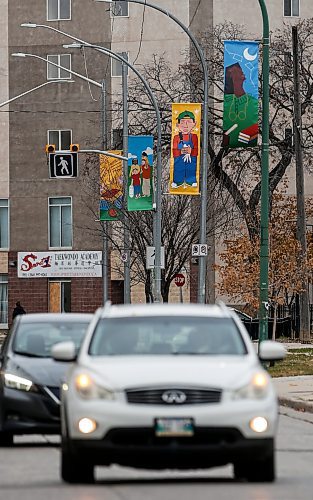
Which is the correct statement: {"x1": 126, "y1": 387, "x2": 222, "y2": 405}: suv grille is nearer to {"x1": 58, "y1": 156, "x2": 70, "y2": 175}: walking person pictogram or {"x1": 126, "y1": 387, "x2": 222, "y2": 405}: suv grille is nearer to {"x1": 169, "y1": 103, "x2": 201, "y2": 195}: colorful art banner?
{"x1": 169, "y1": 103, "x2": 201, "y2": 195}: colorful art banner

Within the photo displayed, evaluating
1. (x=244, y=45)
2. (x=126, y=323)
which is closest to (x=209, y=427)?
(x=126, y=323)

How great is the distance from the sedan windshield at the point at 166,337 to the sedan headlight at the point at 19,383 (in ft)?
12.4

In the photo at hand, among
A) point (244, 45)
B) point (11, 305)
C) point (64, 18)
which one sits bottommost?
point (11, 305)

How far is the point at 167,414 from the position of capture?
1214cm

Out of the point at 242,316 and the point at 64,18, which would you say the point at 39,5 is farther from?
the point at 242,316

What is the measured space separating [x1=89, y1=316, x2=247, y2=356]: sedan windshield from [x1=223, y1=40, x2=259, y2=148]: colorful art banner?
1933cm

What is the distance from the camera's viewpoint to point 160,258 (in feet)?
137

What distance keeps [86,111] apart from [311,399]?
4845cm

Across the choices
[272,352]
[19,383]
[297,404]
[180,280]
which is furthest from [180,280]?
[272,352]

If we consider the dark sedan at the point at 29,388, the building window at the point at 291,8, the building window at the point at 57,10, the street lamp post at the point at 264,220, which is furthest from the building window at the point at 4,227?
the dark sedan at the point at 29,388

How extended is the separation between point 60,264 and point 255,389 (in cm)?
5998

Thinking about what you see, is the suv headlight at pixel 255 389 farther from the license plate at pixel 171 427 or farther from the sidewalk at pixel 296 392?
the sidewalk at pixel 296 392

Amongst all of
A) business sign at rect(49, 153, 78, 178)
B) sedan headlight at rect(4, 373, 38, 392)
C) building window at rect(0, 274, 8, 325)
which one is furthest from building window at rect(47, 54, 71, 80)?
sedan headlight at rect(4, 373, 38, 392)

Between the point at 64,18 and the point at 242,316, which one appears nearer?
the point at 242,316
